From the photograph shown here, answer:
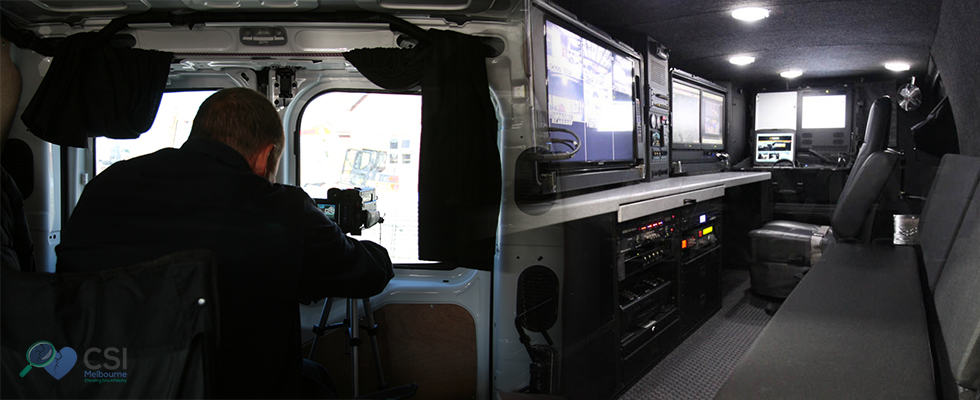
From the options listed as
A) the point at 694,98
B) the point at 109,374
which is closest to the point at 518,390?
the point at 109,374

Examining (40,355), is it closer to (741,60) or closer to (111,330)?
(111,330)

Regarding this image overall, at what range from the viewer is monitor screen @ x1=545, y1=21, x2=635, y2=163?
2488 mm

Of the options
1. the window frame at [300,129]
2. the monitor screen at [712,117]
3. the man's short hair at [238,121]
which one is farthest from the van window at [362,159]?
the monitor screen at [712,117]

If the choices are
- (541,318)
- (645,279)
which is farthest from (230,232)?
(645,279)

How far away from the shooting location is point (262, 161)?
1536mm

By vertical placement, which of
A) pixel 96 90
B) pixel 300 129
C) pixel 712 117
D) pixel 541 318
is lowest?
pixel 541 318

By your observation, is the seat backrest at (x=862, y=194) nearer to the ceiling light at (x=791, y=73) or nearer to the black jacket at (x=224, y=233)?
the ceiling light at (x=791, y=73)

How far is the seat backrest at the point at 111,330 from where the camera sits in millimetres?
959

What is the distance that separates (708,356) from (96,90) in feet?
11.2

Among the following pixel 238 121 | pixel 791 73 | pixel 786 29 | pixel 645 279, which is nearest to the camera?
pixel 238 121

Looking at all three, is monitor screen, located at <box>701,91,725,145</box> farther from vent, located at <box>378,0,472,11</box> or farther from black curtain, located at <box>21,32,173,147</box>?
black curtain, located at <box>21,32,173,147</box>

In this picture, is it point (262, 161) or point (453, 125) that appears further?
point (453, 125)

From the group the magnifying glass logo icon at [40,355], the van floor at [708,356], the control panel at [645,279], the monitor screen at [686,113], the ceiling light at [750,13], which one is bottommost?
the van floor at [708,356]

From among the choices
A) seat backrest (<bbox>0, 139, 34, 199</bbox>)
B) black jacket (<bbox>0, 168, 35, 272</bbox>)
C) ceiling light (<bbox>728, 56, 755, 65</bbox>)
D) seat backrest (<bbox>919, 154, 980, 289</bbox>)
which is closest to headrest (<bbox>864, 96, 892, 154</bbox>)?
seat backrest (<bbox>919, 154, 980, 289</bbox>)
